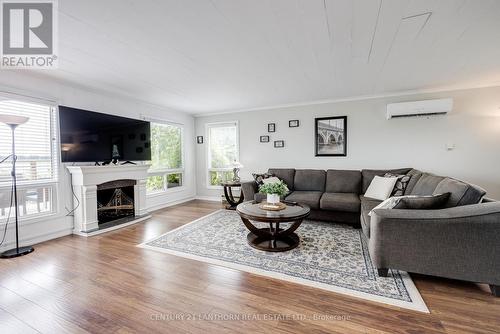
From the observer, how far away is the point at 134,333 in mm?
1404

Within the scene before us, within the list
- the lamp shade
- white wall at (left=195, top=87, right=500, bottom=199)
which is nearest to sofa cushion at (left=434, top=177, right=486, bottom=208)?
white wall at (left=195, top=87, right=500, bottom=199)

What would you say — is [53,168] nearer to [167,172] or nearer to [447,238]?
[167,172]

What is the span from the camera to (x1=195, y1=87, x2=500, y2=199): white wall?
3.59 metres

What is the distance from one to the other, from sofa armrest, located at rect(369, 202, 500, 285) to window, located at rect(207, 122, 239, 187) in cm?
390

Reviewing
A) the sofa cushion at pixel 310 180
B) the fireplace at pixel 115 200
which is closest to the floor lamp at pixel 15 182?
the fireplace at pixel 115 200

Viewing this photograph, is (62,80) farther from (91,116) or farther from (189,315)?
(189,315)

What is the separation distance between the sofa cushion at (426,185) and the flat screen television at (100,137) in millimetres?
4645

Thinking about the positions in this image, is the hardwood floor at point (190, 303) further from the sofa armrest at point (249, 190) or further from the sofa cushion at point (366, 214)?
the sofa armrest at point (249, 190)

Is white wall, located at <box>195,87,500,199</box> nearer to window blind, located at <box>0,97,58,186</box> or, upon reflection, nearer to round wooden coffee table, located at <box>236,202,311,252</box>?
round wooden coffee table, located at <box>236,202,311,252</box>

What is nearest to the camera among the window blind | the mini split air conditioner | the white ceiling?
the white ceiling

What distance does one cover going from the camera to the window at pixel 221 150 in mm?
5508

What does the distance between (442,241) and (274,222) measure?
4.83 ft

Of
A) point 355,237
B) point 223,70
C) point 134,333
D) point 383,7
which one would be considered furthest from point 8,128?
point 355,237

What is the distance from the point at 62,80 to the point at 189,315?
3.65 meters
